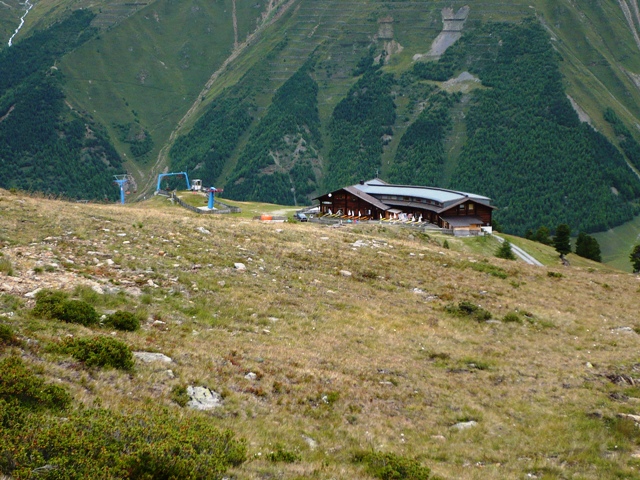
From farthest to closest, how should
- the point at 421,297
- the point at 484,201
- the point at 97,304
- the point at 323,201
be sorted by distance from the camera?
the point at 323,201
the point at 484,201
the point at 421,297
the point at 97,304

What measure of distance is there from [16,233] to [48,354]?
16.4 meters

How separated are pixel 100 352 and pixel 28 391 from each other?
121 inches

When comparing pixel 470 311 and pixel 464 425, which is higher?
pixel 470 311

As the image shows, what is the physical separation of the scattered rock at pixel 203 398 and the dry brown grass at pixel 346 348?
0.93ft

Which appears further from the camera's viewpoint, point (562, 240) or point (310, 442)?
point (562, 240)

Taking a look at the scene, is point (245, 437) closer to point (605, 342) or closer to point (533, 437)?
point (533, 437)

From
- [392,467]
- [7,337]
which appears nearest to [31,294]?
[7,337]

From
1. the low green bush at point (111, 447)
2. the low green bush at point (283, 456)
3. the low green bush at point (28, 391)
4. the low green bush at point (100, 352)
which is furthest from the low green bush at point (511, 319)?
the low green bush at point (28, 391)

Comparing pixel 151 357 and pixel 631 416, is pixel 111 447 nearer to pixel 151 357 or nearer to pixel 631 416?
pixel 151 357

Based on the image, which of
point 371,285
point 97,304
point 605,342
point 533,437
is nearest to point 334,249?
point 371,285

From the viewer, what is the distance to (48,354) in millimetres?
14203

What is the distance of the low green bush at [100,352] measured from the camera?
14320 mm

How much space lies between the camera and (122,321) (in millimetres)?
18531

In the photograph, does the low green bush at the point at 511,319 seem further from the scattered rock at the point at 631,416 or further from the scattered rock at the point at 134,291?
the scattered rock at the point at 134,291
